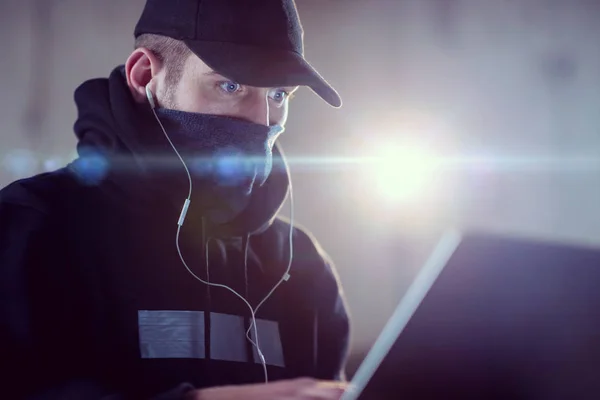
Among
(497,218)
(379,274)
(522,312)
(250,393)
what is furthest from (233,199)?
(497,218)

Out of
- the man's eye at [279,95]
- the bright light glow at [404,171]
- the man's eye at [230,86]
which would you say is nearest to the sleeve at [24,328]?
the man's eye at [230,86]

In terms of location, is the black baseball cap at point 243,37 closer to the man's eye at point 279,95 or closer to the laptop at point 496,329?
the man's eye at point 279,95

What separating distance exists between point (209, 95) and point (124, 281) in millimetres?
386

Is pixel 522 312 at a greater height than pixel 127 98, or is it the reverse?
pixel 127 98

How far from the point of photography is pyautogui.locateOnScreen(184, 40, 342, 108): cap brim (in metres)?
1.16

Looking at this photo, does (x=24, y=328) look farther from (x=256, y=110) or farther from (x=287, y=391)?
(x=256, y=110)

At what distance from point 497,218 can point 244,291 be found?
57.8 inches

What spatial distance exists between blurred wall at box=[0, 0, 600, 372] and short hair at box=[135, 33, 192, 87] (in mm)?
1181

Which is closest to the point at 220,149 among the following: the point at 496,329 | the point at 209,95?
the point at 209,95

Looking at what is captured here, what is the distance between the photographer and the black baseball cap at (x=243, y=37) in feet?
3.83

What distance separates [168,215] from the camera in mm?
1257

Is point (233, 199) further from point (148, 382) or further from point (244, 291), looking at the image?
point (148, 382)

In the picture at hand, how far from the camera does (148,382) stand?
1.13 m

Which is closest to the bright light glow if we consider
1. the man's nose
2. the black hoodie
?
the black hoodie
